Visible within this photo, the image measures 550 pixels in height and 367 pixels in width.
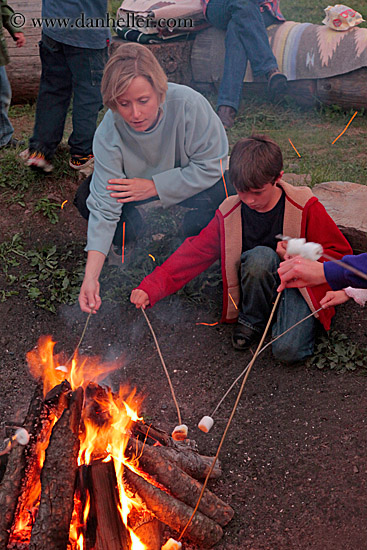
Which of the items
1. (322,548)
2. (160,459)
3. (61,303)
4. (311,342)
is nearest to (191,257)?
(311,342)

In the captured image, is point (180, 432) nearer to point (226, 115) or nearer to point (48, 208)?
point (48, 208)

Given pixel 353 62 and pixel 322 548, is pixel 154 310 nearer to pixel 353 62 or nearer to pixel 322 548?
pixel 322 548

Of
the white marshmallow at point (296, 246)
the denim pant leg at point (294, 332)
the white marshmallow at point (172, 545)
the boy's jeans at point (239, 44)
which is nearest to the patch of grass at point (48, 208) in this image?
the denim pant leg at point (294, 332)

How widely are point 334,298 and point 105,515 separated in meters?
1.63

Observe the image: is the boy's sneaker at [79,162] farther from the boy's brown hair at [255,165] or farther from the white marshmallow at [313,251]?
the white marshmallow at [313,251]

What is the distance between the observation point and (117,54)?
2.88 m

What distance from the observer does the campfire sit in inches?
80.3

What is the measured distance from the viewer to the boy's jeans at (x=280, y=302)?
311 centimetres

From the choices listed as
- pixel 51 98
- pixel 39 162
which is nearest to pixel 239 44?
pixel 51 98

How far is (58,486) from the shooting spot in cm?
205

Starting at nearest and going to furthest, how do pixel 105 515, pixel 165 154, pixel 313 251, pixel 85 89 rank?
pixel 105 515, pixel 313 251, pixel 165 154, pixel 85 89

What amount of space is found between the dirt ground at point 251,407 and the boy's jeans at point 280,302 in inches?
5.4

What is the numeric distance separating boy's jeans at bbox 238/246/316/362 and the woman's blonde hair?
105 centimetres

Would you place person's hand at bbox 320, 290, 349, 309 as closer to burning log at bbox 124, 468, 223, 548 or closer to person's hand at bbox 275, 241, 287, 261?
person's hand at bbox 275, 241, 287, 261
